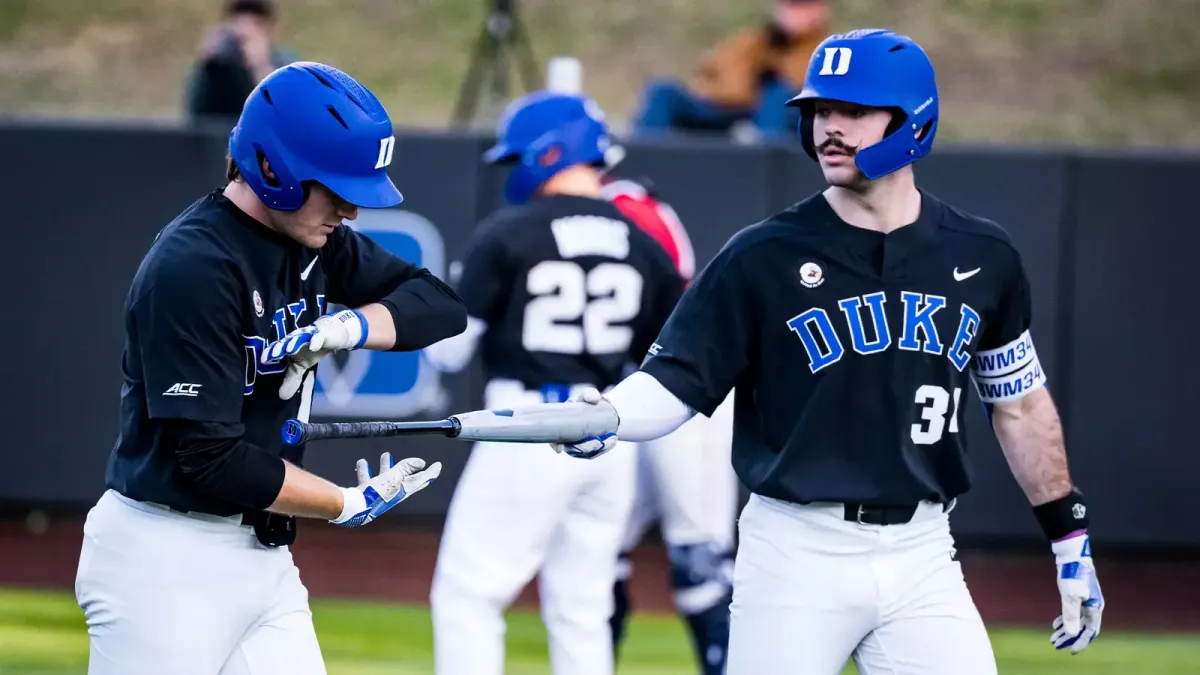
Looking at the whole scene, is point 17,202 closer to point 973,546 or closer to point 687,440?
point 687,440

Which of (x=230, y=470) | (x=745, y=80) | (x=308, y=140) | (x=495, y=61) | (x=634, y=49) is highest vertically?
(x=634, y=49)

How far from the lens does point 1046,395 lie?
13.9 feet

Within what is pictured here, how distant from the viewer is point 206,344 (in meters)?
3.42

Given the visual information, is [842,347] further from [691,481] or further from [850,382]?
[691,481]

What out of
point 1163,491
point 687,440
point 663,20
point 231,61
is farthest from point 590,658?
point 663,20

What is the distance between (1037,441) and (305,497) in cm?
189

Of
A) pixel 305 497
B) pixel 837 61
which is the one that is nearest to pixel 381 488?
pixel 305 497

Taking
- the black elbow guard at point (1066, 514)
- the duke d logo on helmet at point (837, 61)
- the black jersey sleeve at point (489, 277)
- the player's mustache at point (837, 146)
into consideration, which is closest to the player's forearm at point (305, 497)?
the player's mustache at point (837, 146)

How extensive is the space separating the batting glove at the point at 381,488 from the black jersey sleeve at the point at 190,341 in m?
0.32

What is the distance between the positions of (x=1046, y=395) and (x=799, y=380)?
710 mm

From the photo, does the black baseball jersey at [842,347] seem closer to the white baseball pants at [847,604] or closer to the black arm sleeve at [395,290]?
the white baseball pants at [847,604]

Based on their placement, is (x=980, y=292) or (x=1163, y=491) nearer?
(x=980, y=292)

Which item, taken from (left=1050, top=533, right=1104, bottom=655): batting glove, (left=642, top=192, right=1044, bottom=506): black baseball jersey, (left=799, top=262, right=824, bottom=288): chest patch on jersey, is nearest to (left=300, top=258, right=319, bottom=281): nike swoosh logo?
(left=642, top=192, right=1044, bottom=506): black baseball jersey

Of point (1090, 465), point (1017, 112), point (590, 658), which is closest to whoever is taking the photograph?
point (590, 658)
